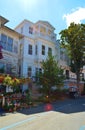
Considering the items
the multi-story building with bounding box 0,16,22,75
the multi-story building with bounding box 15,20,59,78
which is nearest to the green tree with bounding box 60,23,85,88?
the multi-story building with bounding box 15,20,59,78

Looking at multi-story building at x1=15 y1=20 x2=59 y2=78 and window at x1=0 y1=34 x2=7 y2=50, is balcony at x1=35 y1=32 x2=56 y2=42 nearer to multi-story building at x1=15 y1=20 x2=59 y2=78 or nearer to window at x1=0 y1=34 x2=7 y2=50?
multi-story building at x1=15 y1=20 x2=59 y2=78

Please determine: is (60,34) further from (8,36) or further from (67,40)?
(8,36)

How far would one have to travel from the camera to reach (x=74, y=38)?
35.0 m

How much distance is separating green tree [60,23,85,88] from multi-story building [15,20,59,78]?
2.84 metres

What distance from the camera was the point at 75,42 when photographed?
3516cm

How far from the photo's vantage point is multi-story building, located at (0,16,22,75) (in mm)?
27141

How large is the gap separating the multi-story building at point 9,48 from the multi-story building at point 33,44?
147cm

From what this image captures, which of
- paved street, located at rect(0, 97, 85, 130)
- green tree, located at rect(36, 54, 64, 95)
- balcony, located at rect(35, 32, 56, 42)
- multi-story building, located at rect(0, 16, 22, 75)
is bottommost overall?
paved street, located at rect(0, 97, 85, 130)

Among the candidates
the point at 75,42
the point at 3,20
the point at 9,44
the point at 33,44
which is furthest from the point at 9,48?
the point at 75,42

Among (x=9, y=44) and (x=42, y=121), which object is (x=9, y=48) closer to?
(x=9, y=44)

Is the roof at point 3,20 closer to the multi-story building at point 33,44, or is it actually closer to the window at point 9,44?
the window at point 9,44

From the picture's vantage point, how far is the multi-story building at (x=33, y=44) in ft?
103

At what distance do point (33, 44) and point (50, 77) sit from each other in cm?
880

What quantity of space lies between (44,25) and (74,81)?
42.2 ft
